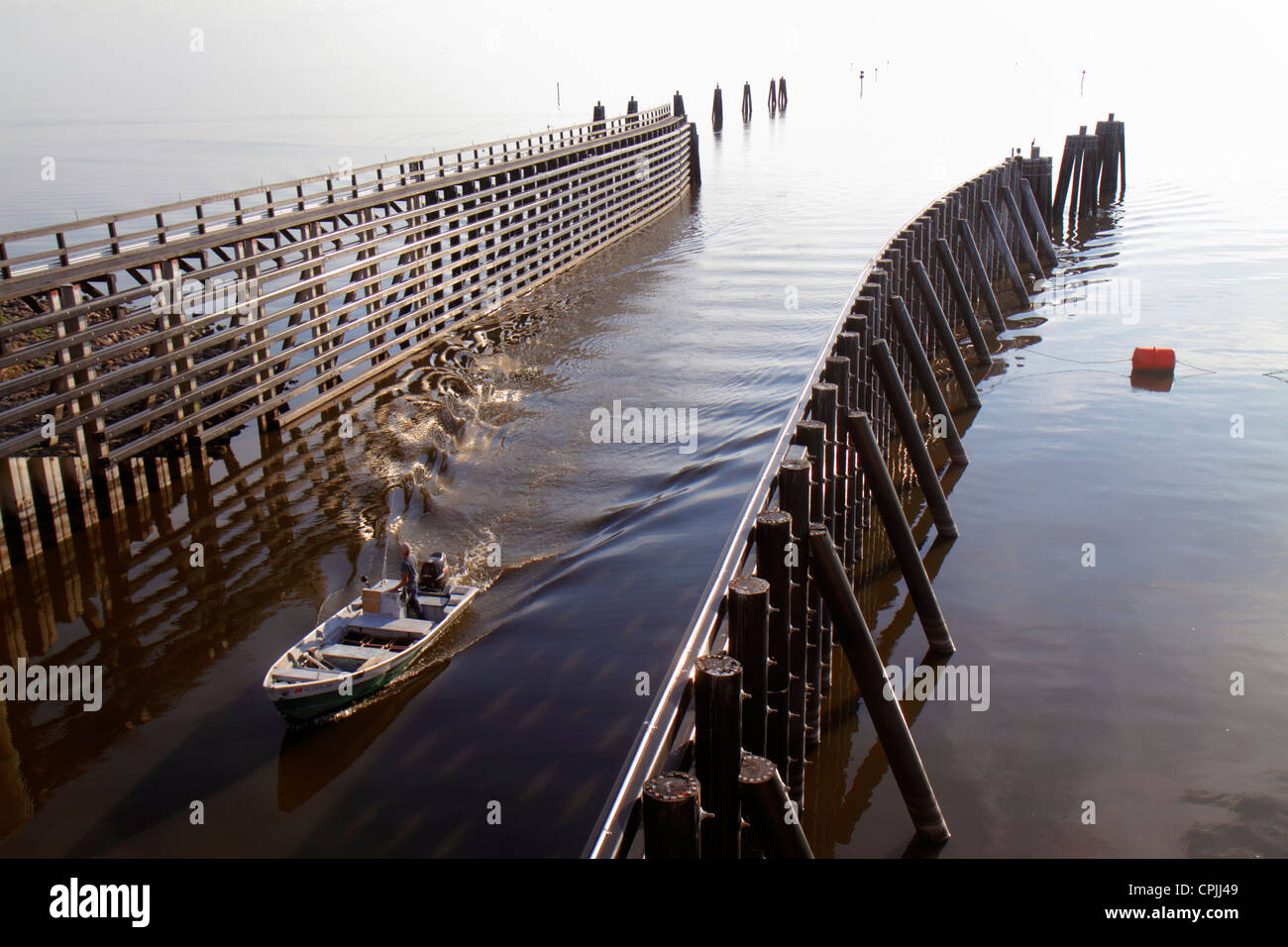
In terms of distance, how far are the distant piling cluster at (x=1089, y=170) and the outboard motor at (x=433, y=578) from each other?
31203 millimetres

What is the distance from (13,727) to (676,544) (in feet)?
25.5

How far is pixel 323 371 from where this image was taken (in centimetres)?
2058

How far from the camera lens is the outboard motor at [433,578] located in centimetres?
1162

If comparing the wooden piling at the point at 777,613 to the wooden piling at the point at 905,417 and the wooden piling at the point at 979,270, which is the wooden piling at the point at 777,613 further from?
the wooden piling at the point at 979,270

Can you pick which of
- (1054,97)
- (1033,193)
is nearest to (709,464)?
(1033,193)

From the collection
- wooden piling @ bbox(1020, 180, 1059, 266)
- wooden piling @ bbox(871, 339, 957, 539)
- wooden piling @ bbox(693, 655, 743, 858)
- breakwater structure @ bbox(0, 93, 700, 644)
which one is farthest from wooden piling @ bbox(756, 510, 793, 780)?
wooden piling @ bbox(1020, 180, 1059, 266)

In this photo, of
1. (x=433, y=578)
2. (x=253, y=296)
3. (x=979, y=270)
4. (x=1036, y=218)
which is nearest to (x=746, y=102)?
(x=1036, y=218)

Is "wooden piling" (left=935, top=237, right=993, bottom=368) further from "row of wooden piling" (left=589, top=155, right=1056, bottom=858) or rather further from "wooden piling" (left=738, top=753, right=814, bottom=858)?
"wooden piling" (left=738, top=753, right=814, bottom=858)

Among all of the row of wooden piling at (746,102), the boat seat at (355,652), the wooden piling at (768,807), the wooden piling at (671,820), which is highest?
the row of wooden piling at (746,102)

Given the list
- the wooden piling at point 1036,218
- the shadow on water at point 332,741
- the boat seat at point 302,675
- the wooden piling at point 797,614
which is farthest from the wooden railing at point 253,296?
the wooden piling at point 1036,218

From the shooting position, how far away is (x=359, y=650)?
10.4m

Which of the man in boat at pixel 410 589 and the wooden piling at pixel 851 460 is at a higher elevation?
the wooden piling at pixel 851 460

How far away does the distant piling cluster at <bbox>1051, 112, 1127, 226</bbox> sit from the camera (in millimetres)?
37250

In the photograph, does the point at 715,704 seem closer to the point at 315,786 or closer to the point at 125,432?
the point at 315,786
